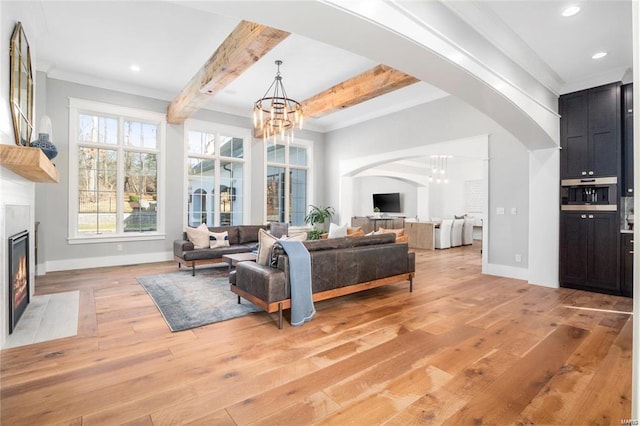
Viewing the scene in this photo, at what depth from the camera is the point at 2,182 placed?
248 cm

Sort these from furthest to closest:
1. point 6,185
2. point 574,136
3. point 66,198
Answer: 1. point 66,198
2. point 574,136
3. point 6,185

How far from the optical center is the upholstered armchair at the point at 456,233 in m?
9.17

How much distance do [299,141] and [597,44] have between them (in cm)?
606

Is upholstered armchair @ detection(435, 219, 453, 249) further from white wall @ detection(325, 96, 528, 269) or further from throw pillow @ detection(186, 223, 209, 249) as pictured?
throw pillow @ detection(186, 223, 209, 249)

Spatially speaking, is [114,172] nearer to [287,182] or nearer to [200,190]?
[200,190]

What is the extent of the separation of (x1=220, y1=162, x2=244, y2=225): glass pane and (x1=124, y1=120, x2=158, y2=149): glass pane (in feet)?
4.82

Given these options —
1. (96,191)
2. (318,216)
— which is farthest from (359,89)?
(96,191)

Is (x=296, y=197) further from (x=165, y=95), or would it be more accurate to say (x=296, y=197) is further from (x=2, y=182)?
(x=2, y=182)

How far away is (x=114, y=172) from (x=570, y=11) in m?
7.09

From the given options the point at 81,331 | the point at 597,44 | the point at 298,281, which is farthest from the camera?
the point at 597,44

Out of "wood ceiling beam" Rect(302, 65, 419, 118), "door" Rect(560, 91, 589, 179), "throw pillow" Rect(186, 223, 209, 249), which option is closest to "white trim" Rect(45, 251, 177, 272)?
"throw pillow" Rect(186, 223, 209, 249)

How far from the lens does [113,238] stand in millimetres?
5820

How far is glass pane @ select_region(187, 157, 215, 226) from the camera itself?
265 inches

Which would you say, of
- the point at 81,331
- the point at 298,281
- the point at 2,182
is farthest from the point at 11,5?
the point at 298,281
